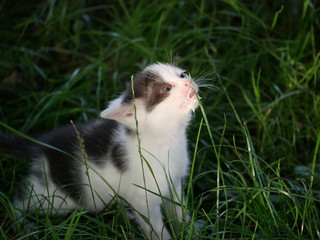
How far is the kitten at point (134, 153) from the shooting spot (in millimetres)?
2643

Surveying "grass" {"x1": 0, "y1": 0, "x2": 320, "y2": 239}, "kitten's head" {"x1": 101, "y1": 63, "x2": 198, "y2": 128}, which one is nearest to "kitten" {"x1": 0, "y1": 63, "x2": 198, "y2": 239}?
"kitten's head" {"x1": 101, "y1": 63, "x2": 198, "y2": 128}

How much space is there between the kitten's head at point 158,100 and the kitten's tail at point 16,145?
640 mm

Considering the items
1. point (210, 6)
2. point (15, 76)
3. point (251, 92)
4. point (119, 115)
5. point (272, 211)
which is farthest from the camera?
point (210, 6)

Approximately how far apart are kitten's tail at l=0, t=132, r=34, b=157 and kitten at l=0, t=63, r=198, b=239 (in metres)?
0.07

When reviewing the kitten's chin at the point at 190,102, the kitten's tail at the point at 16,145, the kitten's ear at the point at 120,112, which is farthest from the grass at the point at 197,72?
the kitten's ear at the point at 120,112

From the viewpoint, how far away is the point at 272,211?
228cm

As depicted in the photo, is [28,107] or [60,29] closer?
[28,107]

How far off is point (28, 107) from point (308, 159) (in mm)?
1845

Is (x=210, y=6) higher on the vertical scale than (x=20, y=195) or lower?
higher

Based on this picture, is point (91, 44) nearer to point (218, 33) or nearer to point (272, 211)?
point (218, 33)

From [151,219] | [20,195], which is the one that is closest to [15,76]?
[20,195]

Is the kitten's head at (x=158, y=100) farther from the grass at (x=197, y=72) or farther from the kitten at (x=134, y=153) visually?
the grass at (x=197, y=72)

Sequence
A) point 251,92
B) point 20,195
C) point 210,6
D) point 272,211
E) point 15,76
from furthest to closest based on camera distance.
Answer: point 210,6, point 15,76, point 251,92, point 20,195, point 272,211

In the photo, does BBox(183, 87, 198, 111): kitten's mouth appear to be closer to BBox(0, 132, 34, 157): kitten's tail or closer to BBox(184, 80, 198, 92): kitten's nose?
BBox(184, 80, 198, 92): kitten's nose
